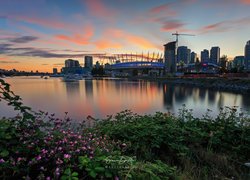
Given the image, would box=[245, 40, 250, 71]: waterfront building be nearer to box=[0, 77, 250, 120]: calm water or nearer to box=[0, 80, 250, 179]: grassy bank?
box=[0, 77, 250, 120]: calm water

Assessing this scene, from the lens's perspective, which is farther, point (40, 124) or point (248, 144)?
point (248, 144)

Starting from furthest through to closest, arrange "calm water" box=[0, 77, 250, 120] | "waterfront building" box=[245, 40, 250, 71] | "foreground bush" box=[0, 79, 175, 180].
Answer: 1. "waterfront building" box=[245, 40, 250, 71]
2. "calm water" box=[0, 77, 250, 120]
3. "foreground bush" box=[0, 79, 175, 180]

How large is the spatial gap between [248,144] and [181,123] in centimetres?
190

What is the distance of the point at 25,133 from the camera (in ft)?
8.87

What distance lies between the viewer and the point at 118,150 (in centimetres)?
348

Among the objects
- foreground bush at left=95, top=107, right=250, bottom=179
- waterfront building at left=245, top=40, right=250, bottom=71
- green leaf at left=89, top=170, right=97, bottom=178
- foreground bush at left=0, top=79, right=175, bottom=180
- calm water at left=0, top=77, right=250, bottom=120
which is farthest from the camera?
waterfront building at left=245, top=40, right=250, bottom=71

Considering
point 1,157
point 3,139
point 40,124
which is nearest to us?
point 1,157

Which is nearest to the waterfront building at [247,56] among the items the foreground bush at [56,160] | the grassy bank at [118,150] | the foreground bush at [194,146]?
the foreground bush at [194,146]

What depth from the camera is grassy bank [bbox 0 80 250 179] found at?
2.24 metres

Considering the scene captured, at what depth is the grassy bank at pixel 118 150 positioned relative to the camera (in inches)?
88.3

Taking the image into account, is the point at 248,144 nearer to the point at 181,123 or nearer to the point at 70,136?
the point at 181,123

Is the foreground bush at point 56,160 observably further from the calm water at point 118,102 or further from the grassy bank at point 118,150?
the calm water at point 118,102

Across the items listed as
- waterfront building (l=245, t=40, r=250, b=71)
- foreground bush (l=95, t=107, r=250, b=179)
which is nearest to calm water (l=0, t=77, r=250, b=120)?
foreground bush (l=95, t=107, r=250, b=179)


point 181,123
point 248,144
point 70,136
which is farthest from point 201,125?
point 70,136
